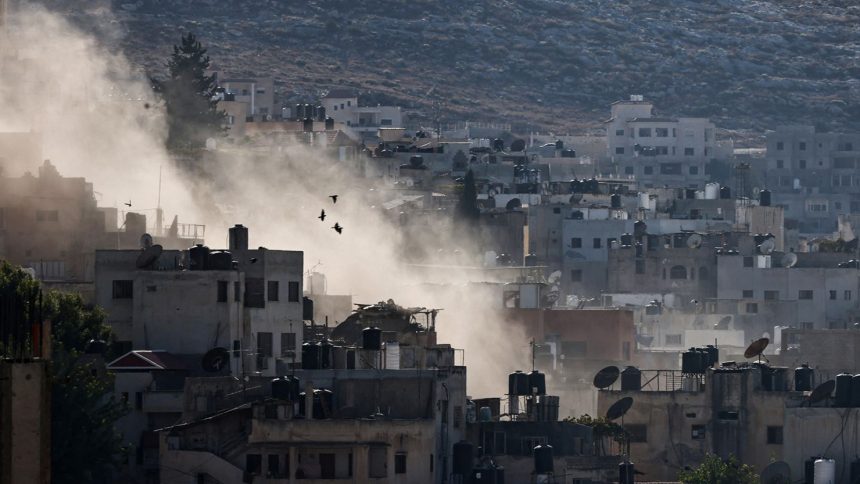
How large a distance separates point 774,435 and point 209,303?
11.4 m

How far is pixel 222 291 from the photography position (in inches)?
2640

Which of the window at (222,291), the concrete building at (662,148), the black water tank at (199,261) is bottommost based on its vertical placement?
the window at (222,291)

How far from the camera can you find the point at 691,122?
182 meters

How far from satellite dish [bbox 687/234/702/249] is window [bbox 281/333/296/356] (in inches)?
1805

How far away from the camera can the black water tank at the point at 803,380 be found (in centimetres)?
7269

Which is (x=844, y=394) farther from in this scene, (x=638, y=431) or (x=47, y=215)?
(x=47, y=215)

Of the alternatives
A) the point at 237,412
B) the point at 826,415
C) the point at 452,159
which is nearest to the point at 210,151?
the point at 452,159

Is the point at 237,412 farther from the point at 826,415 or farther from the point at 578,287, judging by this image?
the point at 578,287

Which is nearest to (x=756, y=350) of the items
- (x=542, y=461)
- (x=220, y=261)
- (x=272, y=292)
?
(x=272, y=292)

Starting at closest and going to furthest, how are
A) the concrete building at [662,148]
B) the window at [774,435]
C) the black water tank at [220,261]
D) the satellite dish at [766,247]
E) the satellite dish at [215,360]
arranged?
1. the satellite dish at [215,360]
2. the black water tank at [220,261]
3. the window at [774,435]
4. the satellite dish at [766,247]
5. the concrete building at [662,148]

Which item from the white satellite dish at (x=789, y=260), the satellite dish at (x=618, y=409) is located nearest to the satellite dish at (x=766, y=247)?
the white satellite dish at (x=789, y=260)

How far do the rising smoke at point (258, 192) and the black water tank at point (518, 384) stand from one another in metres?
12.1

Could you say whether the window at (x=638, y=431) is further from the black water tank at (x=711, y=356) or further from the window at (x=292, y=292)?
the window at (x=292, y=292)

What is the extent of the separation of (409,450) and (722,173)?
395 feet
